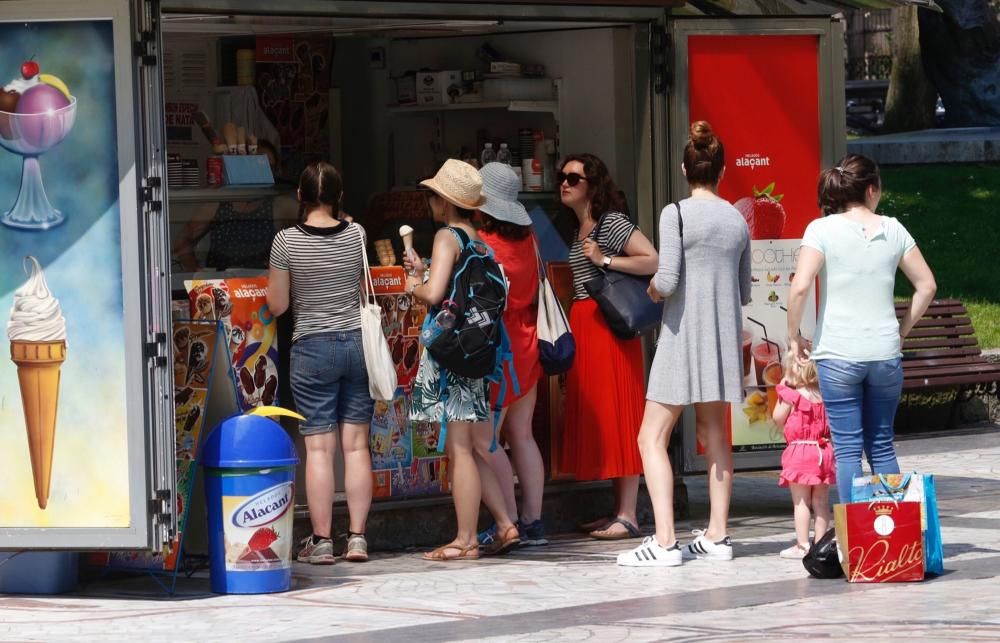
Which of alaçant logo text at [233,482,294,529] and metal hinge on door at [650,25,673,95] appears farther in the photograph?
metal hinge on door at [650,25,673,95]

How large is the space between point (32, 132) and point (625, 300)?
2.86 m

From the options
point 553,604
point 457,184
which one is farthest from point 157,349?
point 553,604

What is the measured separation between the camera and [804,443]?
26.9 feet

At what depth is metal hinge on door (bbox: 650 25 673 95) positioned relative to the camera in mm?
9359

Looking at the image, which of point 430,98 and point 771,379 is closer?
point 771,379

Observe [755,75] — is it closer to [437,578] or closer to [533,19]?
[533,19]

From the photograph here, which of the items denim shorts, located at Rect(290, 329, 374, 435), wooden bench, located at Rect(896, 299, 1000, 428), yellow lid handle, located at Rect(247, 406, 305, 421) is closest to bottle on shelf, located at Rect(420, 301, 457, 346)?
denim shorts, located at Rect(290, 329, 374, 435)

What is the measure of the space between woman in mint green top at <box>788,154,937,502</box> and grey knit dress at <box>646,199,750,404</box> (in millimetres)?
421

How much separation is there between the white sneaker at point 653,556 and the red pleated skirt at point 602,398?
3.03ft

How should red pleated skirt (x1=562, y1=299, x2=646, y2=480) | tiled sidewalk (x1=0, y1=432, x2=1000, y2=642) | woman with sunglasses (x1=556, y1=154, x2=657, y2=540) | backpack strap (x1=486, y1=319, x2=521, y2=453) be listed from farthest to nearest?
red pleated skirt (x1=562, y1=299, x2=646, y2=480) < woman with sunglasses (x1=556, y1=154, x2=657, y2=540) < backpack strap (x1=486, y1=319, x2=521, y2=453) < tiled sidewalk (x1=0, y1=432, x2=1000, y2=642)

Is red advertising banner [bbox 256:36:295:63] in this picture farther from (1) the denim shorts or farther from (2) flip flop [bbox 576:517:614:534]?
(2) flip flop [bbox 576:517:614:534]

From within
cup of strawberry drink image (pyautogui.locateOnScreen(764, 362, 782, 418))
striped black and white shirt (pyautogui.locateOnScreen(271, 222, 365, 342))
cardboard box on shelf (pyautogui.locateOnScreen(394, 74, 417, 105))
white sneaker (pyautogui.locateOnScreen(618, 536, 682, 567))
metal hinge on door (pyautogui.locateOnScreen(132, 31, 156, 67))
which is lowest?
white sneaker (pyautogui.locateOnScreen(618, 536, 682, 567))

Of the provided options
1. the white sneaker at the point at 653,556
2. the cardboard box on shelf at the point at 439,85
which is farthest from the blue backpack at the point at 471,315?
the cardboard box on shelf at the point at 439,85

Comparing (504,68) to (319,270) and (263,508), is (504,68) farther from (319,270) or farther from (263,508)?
(263,508)
